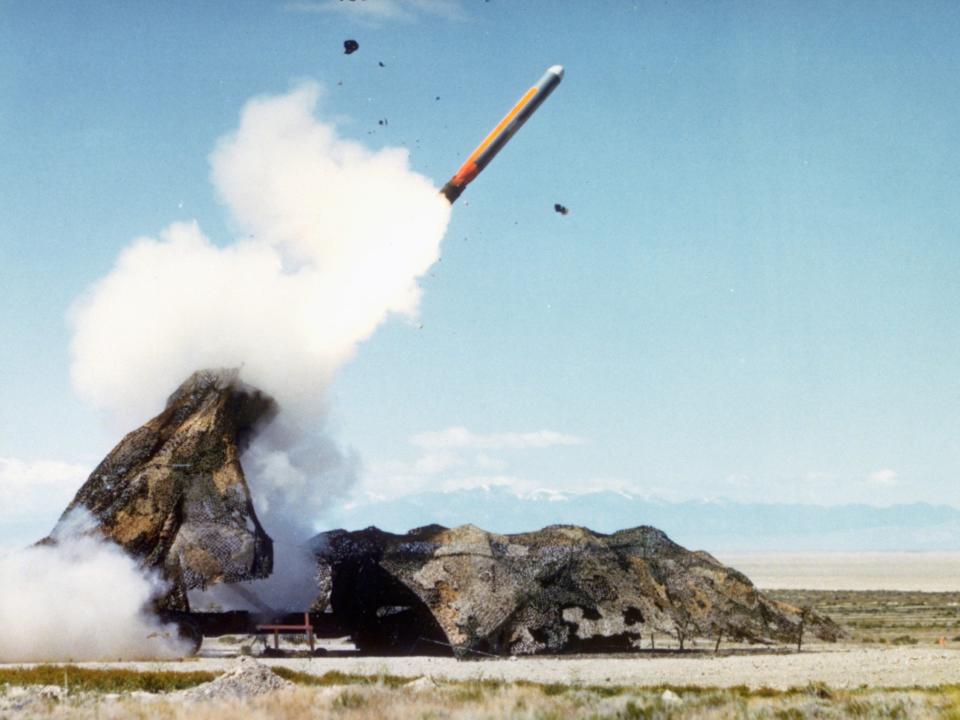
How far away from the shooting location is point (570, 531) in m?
38.2

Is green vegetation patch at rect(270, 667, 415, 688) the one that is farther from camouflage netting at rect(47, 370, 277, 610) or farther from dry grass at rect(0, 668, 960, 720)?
camouflage netting at rect(47, 370, 277, 610)

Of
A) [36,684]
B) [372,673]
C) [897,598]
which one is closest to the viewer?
[36,684]

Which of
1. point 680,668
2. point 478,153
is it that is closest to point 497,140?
point 478,153

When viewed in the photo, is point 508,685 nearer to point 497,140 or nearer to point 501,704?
point 501,704

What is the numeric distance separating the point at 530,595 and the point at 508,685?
10706 millimetres

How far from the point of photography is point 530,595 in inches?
1347

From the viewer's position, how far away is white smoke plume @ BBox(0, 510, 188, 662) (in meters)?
30.7

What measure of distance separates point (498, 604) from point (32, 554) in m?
14.3

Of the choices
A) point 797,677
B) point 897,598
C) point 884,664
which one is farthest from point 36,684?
point 897,598

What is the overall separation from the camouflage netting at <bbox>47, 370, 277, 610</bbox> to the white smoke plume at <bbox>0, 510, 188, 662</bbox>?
0.65m

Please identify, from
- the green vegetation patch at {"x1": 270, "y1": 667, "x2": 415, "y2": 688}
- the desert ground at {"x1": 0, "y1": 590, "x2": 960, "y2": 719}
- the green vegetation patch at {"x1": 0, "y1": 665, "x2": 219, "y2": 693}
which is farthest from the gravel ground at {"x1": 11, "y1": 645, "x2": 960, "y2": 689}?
the green vegetation patch at {"x1": 0, "y1": 665, "x2": 219, "y2": 693}

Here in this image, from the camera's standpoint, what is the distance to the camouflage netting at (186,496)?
32438 millimetres

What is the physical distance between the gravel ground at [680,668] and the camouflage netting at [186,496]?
9.75ft

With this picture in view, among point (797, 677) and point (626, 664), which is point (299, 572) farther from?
point (797, 677)
